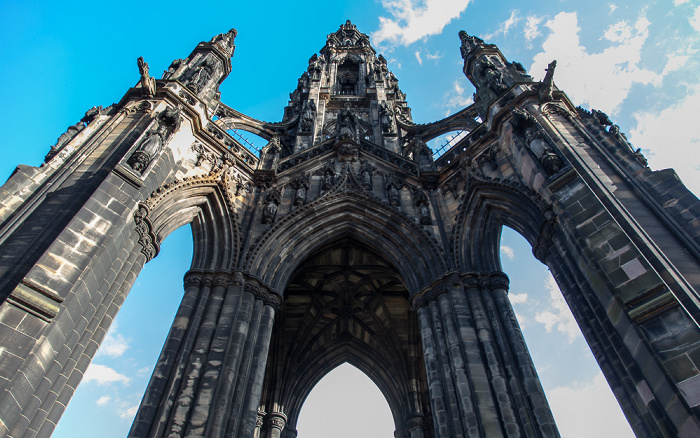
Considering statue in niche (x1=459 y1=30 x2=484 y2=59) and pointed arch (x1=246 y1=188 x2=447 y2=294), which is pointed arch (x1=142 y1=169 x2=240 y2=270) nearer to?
pointed arch (x1=246 y1=188 x2=447 y2=294)

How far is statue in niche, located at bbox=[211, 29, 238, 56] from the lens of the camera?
1686cm

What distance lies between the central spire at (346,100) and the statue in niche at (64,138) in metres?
7.51

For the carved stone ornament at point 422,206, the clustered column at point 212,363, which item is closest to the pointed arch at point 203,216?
the clustered column at point 212,363

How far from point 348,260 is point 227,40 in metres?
10.1

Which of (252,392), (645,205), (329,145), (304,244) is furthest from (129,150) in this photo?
(645,205)

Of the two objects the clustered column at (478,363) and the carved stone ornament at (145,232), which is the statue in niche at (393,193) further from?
the carved stone ornament at (145,232)

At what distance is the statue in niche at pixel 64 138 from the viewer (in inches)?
361

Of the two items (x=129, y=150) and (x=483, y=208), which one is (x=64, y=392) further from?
(x=483, y=208)

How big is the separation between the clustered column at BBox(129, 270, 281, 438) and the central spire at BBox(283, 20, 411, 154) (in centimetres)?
721

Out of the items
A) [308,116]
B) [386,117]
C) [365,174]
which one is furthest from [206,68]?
[386,117]

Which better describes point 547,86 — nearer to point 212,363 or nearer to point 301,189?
point 301,189

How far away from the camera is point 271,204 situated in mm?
12305

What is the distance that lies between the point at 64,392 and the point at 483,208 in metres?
9.54

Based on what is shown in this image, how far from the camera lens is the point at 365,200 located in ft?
41.8
